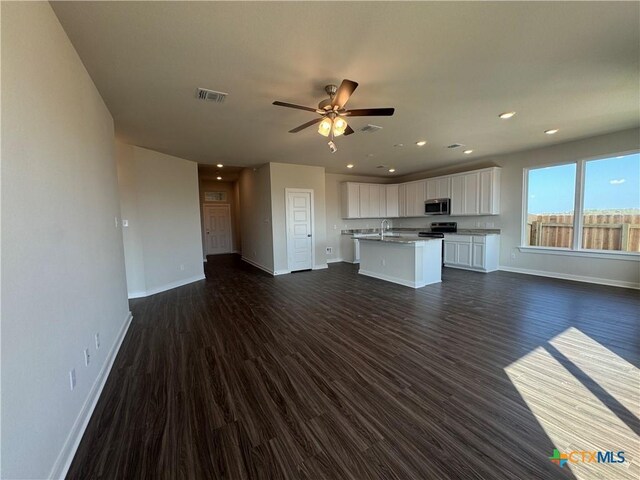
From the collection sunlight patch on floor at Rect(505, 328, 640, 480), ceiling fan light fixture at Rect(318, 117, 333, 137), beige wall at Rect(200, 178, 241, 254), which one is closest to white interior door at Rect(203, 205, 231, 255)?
beige wall at Rect(200, 178, 241, 254)

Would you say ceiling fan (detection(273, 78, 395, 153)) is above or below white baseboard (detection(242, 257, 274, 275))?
above

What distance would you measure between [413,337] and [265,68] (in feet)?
10.4

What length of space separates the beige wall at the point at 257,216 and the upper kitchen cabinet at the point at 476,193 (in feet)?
16.1

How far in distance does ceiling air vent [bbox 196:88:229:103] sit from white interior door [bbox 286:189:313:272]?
3597 millimetres

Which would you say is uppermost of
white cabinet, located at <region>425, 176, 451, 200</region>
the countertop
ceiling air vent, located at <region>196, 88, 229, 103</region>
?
ceiling air vent, located at <region>196, 88, 229, 103</region>

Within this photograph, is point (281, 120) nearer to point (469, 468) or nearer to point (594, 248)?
point (469, 468)

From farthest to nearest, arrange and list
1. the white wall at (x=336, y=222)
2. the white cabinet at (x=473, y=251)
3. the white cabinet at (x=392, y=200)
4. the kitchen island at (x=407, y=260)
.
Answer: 1. the white cabinet at (x=392, y=200)
2. the white wall at (x=336, y=222)
3. the white cabinet at (x=473, y=251)
4. the kitchen island at (x=407, y=260)

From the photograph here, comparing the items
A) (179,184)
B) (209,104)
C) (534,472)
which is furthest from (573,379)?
(179,184)

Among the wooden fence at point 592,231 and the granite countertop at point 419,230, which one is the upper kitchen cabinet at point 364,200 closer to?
the granite countertop at point 419,230

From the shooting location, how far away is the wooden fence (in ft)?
15.0

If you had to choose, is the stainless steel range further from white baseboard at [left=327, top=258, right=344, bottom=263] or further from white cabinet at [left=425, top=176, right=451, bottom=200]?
white baseboard at [left=327, top=258, right=344, bottom=263]

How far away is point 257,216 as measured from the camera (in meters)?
7.24

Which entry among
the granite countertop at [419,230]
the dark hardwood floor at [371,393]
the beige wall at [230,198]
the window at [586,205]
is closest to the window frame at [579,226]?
the window at [586,205]

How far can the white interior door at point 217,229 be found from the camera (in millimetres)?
10016
